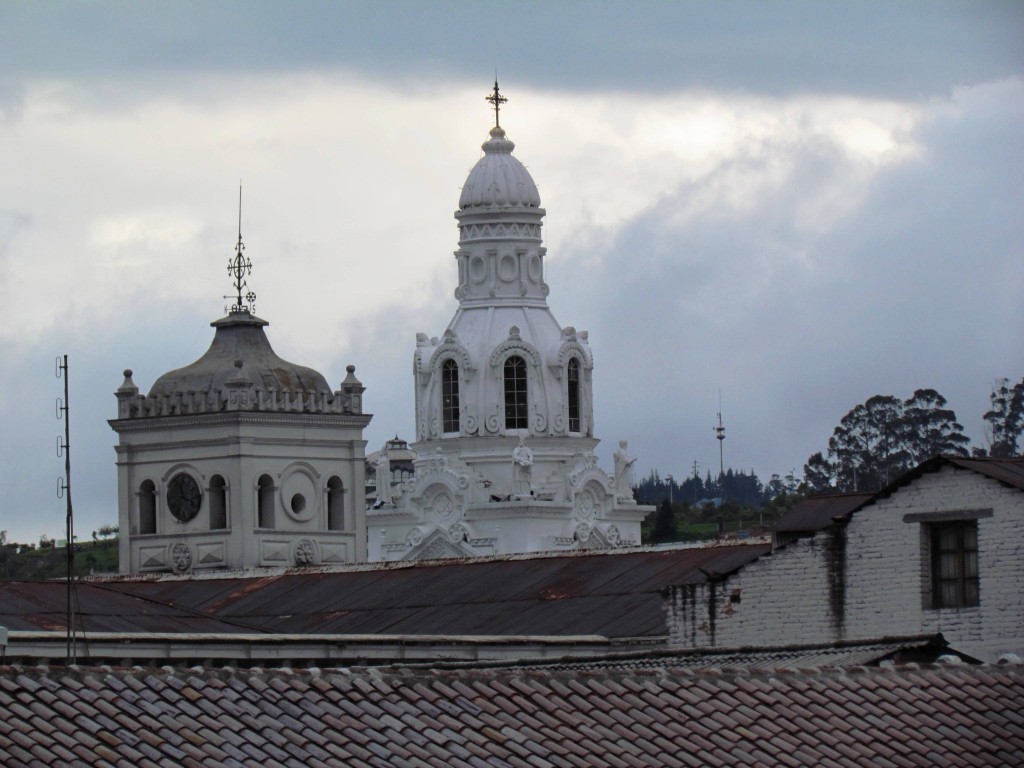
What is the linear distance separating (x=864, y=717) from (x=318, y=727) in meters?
6.05

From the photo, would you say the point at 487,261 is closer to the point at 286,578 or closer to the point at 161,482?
the point at 161,482

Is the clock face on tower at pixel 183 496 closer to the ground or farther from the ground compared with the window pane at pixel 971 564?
farther from the ground

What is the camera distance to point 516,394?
106062mm

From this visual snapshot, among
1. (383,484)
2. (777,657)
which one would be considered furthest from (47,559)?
(777,657)

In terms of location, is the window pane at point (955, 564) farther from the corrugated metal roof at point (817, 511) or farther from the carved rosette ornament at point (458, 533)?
the carved rosette ornament at point (458, 533)

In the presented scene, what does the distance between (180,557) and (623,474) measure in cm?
2650

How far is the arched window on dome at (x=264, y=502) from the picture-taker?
83.1 metres

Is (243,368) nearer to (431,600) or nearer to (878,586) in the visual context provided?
(431,600)

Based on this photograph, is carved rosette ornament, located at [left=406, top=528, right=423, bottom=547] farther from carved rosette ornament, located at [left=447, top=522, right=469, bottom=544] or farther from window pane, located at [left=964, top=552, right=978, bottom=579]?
window pane, located at [left=964, top=552, right=978, bottom=579]

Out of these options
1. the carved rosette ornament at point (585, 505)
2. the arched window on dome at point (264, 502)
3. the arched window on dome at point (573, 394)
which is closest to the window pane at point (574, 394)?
the arched window on dome at point (573, 394)

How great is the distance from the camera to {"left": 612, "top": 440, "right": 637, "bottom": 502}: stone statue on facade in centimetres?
10531

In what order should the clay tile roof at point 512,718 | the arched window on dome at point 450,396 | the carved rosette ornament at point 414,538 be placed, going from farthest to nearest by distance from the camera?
1. the arched window on dome at point 450,396
2. the carved rosette ornament at point 414,538
3. the clay tile roof at point 512,718

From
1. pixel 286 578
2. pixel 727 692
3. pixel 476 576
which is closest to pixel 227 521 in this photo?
pixel 286 578

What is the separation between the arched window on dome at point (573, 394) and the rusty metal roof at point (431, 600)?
126ft
